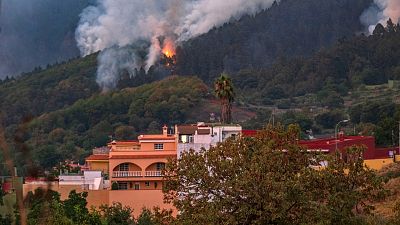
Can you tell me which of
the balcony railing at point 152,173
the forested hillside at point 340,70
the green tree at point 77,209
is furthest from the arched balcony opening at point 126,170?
the forested hillside at point 340,70

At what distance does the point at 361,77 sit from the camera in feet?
249

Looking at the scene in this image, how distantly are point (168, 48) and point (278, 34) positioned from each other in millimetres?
12936

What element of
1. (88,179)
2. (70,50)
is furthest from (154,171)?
(70,50)

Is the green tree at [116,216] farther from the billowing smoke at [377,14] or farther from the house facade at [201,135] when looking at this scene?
the billowing smoke at [377,14]

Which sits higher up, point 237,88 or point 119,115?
point 237,88

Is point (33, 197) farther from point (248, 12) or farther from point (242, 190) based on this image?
point (248, 12)

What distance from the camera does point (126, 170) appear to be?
35625 millimetres

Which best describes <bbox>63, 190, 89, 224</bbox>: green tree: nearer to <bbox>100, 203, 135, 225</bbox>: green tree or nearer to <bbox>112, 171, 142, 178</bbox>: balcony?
<bbox>100, 203, 135, 225</bbox>: green tree

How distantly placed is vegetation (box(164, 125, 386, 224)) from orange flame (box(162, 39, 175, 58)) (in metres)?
74.4

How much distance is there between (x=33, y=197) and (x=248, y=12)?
109 meters

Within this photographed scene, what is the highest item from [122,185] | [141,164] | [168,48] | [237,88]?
[168,48]

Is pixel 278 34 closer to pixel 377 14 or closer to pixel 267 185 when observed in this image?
pixel 377 14

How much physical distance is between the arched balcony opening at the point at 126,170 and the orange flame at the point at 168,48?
5722cm

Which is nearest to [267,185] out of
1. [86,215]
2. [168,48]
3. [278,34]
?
[86,215]
